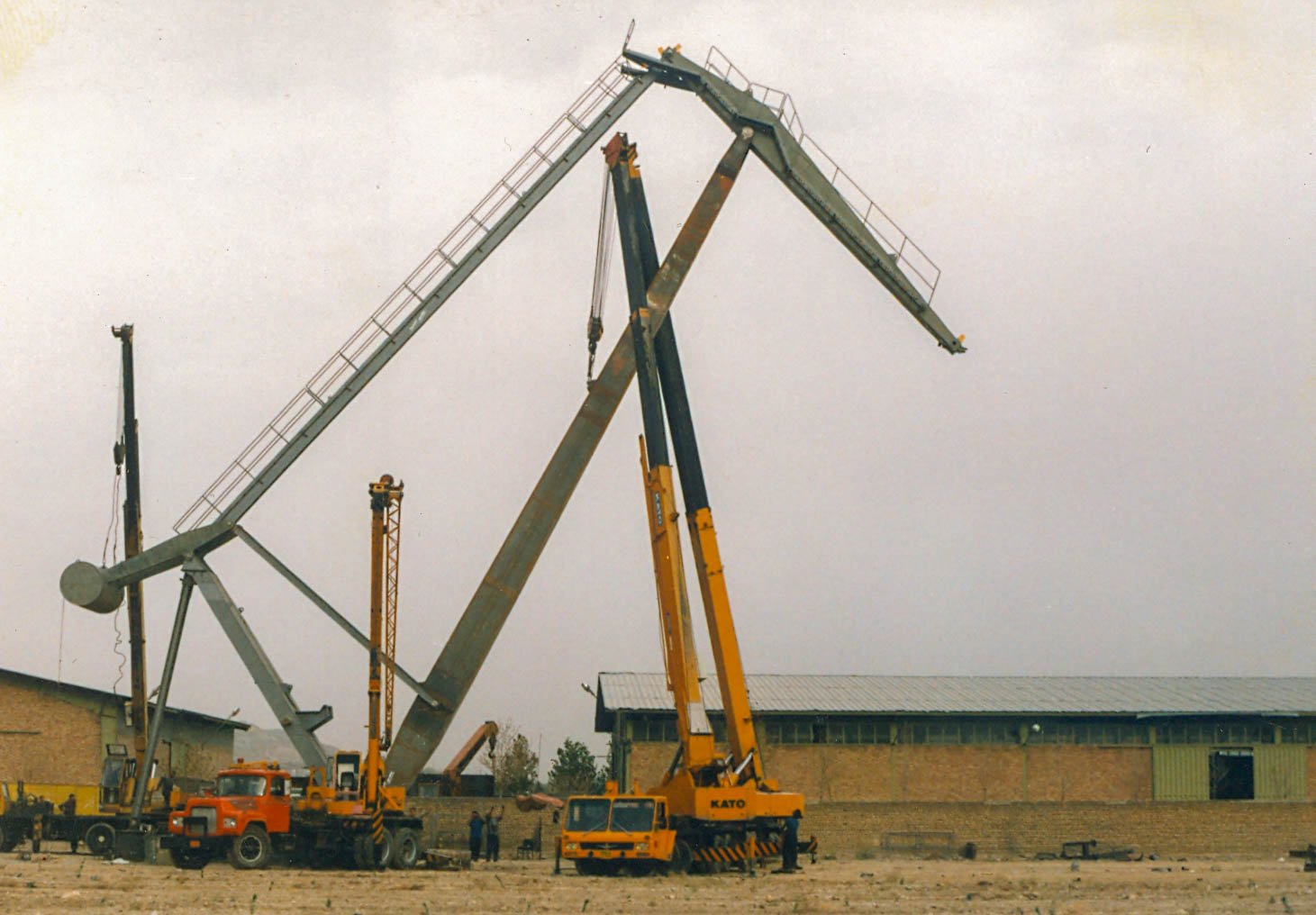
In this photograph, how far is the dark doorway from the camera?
4478 cm

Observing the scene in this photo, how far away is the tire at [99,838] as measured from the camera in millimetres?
30312

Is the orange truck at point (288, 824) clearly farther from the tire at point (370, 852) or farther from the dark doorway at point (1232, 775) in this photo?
the dark doorway at point (1232, 775)

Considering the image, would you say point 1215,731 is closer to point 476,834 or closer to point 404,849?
point 476,834

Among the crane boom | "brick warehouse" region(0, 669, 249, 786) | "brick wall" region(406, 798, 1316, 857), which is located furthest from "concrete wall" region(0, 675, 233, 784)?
the crane boom

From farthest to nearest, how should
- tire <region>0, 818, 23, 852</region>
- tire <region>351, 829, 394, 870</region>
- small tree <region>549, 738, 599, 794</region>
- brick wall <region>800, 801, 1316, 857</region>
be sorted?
small tree <region>549, 738, 599, 794</region>, brick wall <region>800, 801, 1316, 857</region>, tire <region>0, 818, 23, 852</region>, tire <region>351, 829, 394, 870</region>

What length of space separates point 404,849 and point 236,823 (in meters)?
3.38

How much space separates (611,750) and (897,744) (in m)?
8.95

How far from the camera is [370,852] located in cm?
2717

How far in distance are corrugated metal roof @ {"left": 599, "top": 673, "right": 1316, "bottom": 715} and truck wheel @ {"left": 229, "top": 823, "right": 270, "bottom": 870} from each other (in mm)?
16281

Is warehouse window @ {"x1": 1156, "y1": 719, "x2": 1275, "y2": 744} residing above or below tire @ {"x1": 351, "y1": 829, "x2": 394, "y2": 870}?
above

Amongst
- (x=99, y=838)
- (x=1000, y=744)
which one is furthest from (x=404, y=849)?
(x=1000, y=744)

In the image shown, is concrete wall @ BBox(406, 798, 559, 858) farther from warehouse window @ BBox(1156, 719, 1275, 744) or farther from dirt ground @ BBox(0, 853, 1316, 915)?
warehouse window @ BBox(1156, 719, 1275, 744)

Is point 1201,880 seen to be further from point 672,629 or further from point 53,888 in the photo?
point 53,888

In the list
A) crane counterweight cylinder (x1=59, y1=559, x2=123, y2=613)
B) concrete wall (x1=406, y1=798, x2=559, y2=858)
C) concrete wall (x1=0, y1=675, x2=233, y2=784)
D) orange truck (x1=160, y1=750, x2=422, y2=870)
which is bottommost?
Answer: concrete wall (x1=406, y1=798, x2=559, y2=858)
